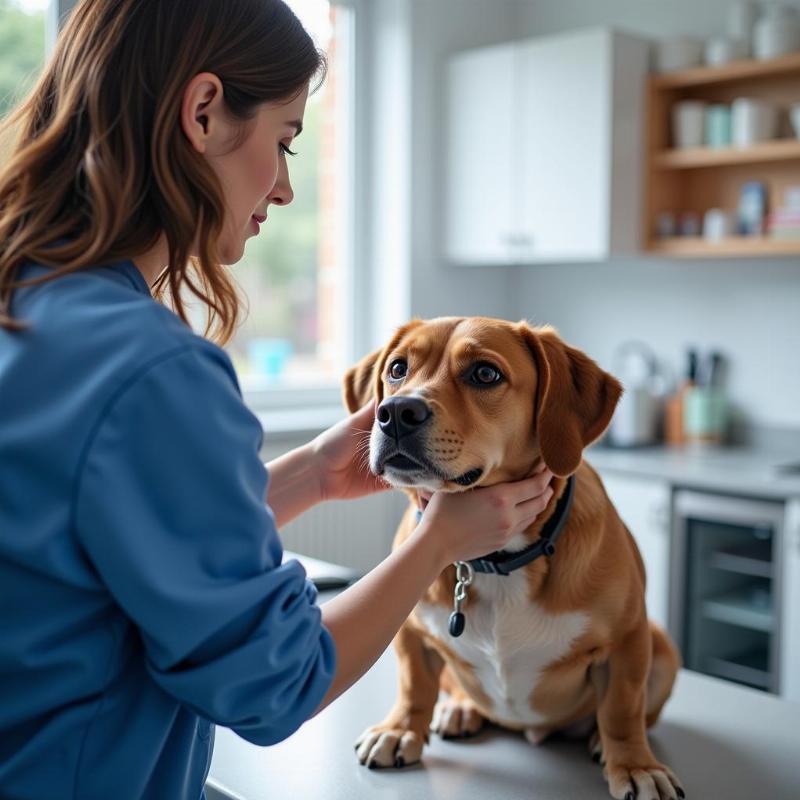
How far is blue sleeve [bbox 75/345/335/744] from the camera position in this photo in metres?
0.81

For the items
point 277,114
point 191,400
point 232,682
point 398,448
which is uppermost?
point 277,114

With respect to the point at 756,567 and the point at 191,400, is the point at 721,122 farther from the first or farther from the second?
the point at 191,400

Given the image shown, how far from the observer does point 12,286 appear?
894mm

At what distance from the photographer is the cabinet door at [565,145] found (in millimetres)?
3592

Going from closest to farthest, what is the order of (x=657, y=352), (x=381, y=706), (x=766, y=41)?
(x=381, y=706), (x=766, y=41), (x=657, y=352)

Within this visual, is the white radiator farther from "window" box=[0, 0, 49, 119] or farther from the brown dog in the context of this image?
the brown dog

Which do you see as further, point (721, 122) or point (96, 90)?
point (721, 122)

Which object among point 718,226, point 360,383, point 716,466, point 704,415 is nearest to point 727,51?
point 718,226

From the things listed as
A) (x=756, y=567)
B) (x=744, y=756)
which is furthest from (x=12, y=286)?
(x=756, y=567)

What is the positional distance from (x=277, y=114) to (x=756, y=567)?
2.47m

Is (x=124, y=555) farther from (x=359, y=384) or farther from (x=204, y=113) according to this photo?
(x=359, y=384)


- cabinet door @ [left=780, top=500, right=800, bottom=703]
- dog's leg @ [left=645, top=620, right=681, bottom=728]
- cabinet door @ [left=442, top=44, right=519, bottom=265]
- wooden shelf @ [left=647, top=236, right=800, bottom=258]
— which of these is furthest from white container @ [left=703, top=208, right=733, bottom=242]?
dog's leg @ [left=645, top=620, right=681, bottom=728]

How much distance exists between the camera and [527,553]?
1.27 meters

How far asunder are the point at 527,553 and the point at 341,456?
1.09 ft
